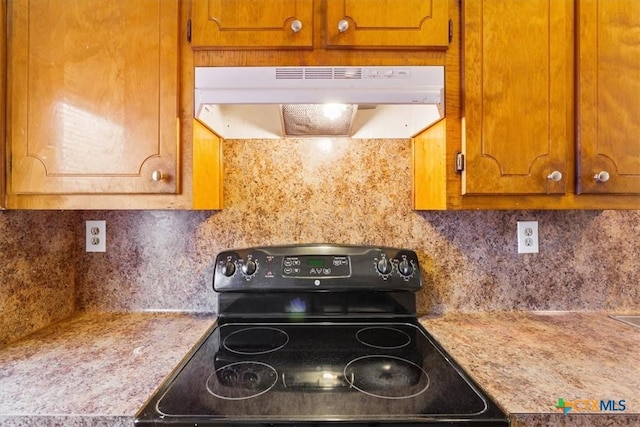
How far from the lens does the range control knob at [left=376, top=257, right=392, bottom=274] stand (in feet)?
3.72

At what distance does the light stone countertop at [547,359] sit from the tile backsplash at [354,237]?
0.34ft

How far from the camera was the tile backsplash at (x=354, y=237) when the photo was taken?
1.24 meters

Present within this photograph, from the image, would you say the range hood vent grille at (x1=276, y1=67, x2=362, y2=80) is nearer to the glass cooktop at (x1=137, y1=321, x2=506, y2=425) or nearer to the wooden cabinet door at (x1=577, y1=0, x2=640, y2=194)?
the wooden cabinet door at (x1=577, y1=0, x2=640, y2=194)

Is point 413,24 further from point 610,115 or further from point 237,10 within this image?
point 610,115

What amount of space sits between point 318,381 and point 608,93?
3.64ft

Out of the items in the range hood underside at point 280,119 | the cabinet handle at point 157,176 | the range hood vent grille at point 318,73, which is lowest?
the cabinet handle at point 157,176

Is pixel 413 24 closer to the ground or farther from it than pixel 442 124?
farther from it

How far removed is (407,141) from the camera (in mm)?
1249

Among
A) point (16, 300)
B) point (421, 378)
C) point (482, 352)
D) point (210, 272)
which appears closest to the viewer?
point (421, 378)

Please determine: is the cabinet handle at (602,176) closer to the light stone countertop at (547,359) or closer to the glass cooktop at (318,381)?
the light stone countertop at (547,359)

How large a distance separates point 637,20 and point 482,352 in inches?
40.6

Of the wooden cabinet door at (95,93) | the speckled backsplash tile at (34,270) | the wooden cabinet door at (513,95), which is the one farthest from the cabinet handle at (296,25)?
the speckled backsplash tile at (34,270)

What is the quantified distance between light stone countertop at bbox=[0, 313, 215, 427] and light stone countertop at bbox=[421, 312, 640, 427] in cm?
75

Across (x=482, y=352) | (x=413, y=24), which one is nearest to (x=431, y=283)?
(x=482, y=352)
